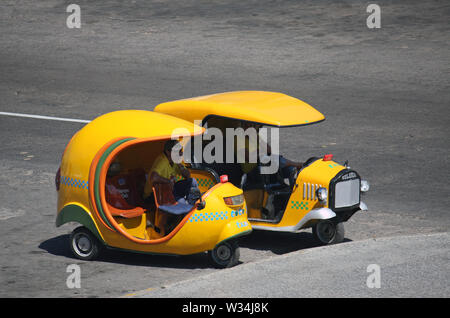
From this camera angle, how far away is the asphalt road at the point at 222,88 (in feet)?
33.9

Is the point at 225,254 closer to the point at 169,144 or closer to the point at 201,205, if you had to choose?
the point at 201,205

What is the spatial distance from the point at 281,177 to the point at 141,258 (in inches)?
82.5

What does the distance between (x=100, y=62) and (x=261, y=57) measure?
413 cm

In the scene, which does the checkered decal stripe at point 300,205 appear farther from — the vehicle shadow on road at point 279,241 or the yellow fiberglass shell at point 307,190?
the vehicle shadow on road at point 279,241

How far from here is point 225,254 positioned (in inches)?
373

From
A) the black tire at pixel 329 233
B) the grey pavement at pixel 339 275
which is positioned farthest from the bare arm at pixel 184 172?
the black tire at pixel 329 233

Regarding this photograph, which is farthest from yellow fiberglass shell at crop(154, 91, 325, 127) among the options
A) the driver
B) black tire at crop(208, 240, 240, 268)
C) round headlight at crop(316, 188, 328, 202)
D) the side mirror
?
black tire at crop(208, 240, 240, 268)

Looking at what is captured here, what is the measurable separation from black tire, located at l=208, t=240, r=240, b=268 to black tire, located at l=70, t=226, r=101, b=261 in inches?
55.6

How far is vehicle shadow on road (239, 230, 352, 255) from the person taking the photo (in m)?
10.4

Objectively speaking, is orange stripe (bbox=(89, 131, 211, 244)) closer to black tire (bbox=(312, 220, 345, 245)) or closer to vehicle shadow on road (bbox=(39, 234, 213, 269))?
vehicle shadow on road (bbox=(39, 234, 213, 269))

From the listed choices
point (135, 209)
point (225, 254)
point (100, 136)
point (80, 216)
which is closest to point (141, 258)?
point (135, 209)

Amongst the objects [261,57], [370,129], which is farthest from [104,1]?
[370,129]

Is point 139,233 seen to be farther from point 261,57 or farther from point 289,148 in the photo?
point 261,57
